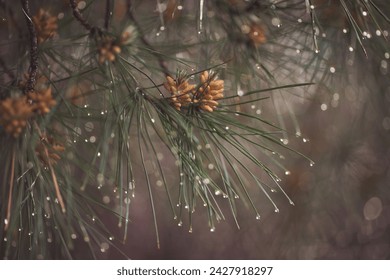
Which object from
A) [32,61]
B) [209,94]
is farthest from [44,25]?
[209,94]

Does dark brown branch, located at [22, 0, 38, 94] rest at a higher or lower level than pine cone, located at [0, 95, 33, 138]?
higher

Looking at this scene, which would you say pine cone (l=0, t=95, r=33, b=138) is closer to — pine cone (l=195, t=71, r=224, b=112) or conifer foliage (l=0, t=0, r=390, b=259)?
conifer foliage (l=0, t=0, r=390, b=259)

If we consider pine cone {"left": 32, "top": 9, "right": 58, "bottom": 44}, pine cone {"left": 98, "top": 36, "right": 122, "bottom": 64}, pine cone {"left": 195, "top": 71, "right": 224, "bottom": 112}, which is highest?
pine cone {"left": 32, "top": 9, "right": 58, "bottom": 44}

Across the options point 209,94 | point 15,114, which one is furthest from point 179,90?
point 15,114

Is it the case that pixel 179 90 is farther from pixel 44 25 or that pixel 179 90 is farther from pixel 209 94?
pixel 44 25

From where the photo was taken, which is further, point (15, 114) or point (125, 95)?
point (125, 95)

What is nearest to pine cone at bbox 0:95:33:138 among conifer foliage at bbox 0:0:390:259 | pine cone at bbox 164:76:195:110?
conifer foliage at bbox 0:0:390:259

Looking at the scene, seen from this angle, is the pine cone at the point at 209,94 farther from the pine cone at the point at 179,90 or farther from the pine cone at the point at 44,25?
the pine cone at the point at 44,25

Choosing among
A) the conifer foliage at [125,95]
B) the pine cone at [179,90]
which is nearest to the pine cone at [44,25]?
the conifer foliage at [125,95]

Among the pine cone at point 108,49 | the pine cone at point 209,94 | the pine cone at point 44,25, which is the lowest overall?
the pine cone at point 209,94
